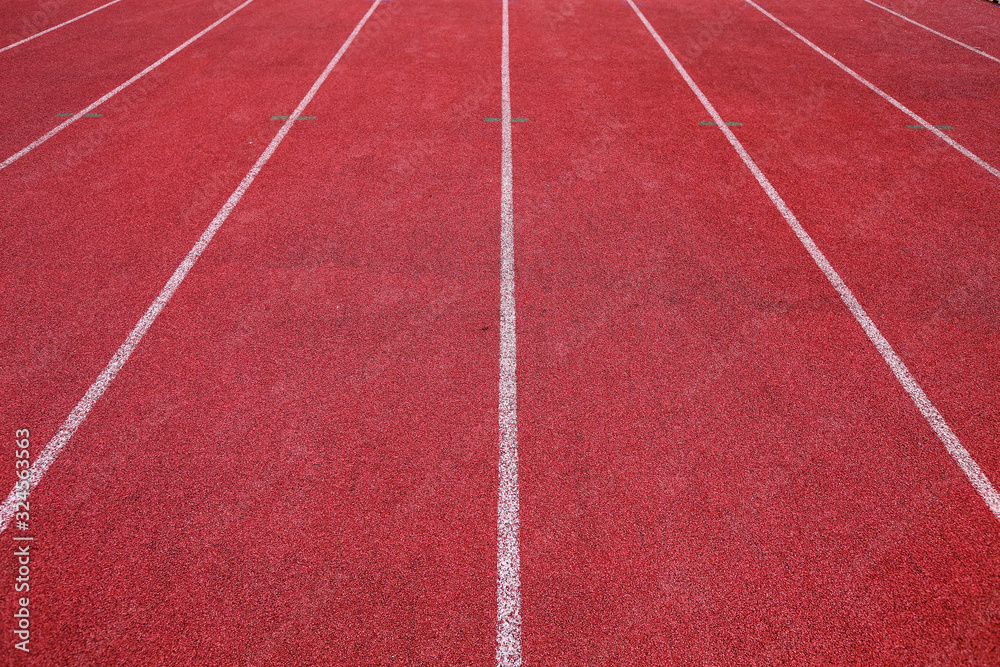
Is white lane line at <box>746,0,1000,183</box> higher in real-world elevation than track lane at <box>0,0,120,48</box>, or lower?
lower

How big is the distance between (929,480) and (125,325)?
18.6ft

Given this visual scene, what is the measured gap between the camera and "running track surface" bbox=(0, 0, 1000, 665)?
9.37 feet

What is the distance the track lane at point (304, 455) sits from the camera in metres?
2.81

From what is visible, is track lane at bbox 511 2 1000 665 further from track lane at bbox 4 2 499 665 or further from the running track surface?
track lane at bbox 4 2 499 665

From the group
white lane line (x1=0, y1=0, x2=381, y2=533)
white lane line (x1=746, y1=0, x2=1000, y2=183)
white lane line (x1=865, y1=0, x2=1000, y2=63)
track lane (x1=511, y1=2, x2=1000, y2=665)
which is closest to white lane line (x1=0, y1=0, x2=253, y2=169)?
white lane line (x1=0, y1=0, x2=381, y2=533)

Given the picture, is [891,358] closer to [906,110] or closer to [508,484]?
[508,484]

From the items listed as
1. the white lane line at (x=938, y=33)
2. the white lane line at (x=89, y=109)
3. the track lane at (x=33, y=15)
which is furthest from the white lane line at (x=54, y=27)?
the white lane line at (x=938, y=33)

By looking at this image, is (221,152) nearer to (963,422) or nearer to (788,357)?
(788,357)

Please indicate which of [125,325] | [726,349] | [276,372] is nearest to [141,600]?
[276,372]

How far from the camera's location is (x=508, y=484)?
3.40 m

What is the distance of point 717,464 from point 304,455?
101 inches

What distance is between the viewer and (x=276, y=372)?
13.3 feet

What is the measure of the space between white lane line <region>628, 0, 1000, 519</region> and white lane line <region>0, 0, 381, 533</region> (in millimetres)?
5575

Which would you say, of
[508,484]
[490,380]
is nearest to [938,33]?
[490,380]
